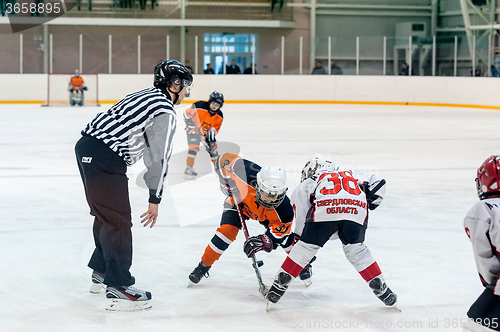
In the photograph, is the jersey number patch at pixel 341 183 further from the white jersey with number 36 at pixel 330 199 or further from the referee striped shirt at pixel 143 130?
the referee striped shirt at pixel 143 130

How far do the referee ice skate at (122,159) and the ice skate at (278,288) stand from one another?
1.78ft

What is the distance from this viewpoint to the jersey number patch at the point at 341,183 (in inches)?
109

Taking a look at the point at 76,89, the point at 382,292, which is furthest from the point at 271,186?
the point at 76,89

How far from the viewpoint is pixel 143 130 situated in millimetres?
2770

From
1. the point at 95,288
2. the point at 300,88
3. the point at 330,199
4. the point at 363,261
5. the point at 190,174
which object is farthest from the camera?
the point at 300,88

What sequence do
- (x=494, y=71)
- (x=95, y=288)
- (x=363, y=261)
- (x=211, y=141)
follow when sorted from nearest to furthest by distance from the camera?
1. (x=363, y=261)
2. (x=95, y=288)
3. (x=211, y=141)
4. (x=494, y=71)

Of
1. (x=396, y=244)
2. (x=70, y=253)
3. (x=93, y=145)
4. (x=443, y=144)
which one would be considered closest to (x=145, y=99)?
(x=93, y=145)

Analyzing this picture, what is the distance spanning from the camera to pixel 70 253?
3.78 metres

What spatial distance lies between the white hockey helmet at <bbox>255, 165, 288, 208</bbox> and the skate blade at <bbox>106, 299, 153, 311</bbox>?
70cm

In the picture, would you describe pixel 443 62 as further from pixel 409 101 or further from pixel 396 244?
pixel 396 244

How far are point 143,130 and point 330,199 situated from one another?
84 centimetres

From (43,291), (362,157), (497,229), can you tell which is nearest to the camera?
(497,229)

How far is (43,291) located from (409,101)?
16.5 m

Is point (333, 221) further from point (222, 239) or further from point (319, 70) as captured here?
point (319, 70)
